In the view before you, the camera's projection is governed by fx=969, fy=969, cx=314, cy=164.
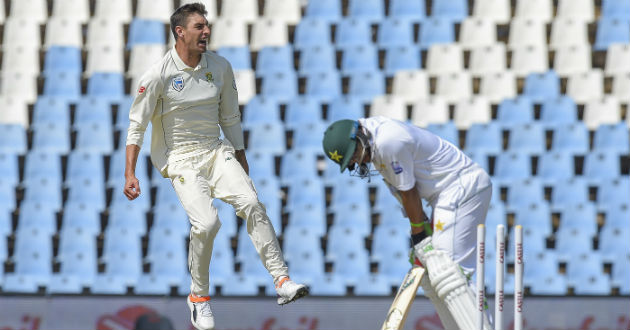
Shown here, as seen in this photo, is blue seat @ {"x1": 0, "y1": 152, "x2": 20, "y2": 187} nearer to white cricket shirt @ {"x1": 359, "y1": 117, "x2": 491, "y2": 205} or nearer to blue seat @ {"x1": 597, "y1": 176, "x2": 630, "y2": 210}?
blue seat @ {"x1": 597, "y1": 176, "x2": 630, "y2": 210}

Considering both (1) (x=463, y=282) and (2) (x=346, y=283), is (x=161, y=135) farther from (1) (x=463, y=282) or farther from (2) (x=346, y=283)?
(2) (x=346, y=283)

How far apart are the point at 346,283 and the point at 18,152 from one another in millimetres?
3640

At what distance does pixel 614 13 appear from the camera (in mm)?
10570

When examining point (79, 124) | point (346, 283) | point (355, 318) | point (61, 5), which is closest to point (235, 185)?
point (355, 318)

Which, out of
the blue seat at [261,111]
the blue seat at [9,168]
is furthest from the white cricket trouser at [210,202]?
the blue seat at [9,168]

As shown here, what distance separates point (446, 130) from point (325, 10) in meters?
2.16

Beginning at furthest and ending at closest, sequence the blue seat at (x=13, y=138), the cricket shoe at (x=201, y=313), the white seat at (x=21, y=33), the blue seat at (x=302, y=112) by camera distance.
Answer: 1. the white seat at (x=21, y=33)
2. the blue seat at (x=302, y=112)
3. the blue seat at (x=13, y=138)
4. the cricket shoe at (x=201, y=313)

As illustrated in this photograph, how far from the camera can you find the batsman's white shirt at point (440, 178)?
14.6 feet

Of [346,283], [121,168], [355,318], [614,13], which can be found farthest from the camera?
[614,13]

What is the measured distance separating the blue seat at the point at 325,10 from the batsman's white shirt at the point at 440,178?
20.5 ft

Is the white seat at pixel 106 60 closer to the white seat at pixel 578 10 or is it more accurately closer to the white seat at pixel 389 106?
the white seat at pixel 389 106

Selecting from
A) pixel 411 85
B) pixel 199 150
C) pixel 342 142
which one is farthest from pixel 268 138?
pixel 342 142

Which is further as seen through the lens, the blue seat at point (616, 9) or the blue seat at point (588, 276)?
the blue seat at point (616, 9)

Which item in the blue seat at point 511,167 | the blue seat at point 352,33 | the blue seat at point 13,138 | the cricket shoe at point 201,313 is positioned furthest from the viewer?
the blue seat at point 352,33
